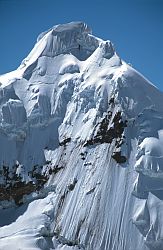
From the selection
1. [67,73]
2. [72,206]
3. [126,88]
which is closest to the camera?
[72,206]

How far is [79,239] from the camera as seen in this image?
51.9 metres

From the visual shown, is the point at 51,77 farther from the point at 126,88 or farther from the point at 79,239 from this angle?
the point at 79,239

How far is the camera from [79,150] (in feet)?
200

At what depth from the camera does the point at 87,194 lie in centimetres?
5550

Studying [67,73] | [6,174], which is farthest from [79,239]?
[67,73]

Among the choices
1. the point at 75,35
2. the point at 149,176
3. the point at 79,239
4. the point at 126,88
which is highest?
the point at 75,35

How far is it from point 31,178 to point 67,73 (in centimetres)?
1833

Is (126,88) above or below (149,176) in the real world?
above

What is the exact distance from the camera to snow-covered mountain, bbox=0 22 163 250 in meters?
52.1

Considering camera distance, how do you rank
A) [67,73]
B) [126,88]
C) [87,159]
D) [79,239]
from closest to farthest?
[79,239], [87,159], [126,88], [67,73]

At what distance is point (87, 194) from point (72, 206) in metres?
2.37

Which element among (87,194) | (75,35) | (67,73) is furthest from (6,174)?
(75,35)

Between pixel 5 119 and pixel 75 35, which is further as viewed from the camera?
pixel 75 35

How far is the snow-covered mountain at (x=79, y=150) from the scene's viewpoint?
171 feet
